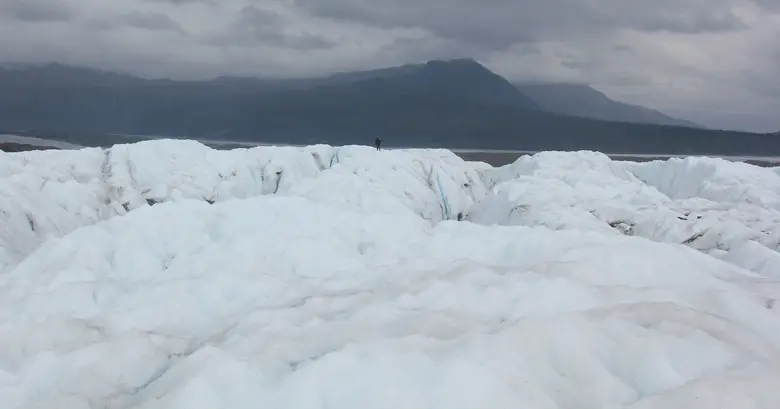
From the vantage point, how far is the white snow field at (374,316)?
857cm

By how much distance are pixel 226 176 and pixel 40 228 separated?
12.9 meters

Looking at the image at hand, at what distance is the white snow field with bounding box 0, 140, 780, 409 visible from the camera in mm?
8570

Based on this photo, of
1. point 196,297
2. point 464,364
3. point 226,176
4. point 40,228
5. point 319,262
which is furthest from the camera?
point 226,176

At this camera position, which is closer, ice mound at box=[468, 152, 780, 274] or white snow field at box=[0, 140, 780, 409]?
white snow field at box=[0, 140, 780, 409]

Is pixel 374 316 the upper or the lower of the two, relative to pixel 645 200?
upper

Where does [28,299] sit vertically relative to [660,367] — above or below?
below

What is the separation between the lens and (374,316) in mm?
11336

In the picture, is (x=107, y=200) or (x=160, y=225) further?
(x=107, y=200)

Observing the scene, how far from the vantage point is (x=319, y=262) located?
54.7 ft

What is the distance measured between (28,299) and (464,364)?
36.6ft

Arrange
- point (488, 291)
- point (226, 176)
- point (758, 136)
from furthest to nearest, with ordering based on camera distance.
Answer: point (758, 136), point (226, 176), point (488, 291)

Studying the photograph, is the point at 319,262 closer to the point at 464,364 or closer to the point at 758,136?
the point at 464,364

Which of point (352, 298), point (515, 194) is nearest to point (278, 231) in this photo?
point (352, 298)

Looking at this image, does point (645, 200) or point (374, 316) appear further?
point (645, 200)
